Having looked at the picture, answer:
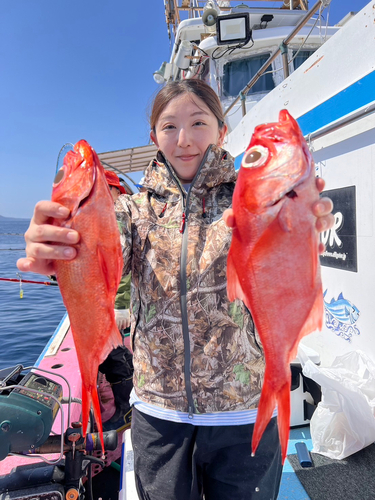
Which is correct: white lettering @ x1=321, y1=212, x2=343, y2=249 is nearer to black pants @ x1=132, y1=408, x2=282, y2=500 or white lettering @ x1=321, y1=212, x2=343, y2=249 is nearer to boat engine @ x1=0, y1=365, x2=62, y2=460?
black pants @ x1=132, y1=408, x2=282, y2=500

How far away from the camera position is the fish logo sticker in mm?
3506

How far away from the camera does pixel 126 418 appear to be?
13.3 feet

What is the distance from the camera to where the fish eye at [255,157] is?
120 centimetres

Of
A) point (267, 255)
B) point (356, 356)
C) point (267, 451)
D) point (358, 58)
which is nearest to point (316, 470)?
point (356, 356)

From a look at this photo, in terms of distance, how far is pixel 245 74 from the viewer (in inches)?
331

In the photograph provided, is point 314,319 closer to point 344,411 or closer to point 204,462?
point 204,462

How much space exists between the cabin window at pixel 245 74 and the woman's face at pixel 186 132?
7260 millimetres

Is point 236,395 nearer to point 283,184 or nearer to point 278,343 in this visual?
point 278,343

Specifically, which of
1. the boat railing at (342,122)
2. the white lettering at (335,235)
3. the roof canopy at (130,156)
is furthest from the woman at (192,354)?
the roof canopy at (130,156)

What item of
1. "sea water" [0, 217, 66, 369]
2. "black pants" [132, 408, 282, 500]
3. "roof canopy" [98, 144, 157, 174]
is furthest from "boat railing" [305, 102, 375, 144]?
"sea water" [0, 217, 66, 369]

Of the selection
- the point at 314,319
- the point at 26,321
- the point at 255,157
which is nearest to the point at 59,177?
the point at 255,157

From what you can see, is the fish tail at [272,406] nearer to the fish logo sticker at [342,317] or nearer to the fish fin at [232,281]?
the fish fin at [232,281]

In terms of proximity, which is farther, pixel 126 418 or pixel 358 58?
pixel 126 418

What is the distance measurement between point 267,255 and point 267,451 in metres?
1.00
